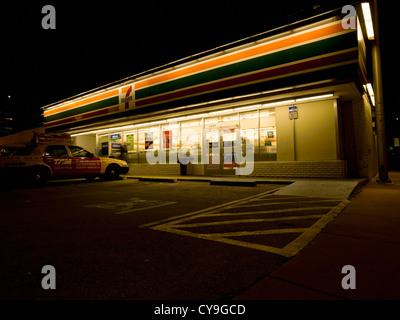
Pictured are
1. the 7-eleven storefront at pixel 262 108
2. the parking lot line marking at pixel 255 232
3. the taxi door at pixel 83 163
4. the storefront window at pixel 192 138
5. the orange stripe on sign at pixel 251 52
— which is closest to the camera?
the parking lot line marking at pixel 255 232

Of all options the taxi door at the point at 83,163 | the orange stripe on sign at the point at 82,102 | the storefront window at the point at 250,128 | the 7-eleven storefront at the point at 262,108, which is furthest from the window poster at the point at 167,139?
the storefront window at the point at 250,128

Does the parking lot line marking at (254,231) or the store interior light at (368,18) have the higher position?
the store interior light at (368,18)

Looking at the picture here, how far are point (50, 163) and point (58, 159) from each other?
38cm

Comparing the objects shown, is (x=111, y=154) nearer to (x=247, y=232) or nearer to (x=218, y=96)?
(x=218, y=96)

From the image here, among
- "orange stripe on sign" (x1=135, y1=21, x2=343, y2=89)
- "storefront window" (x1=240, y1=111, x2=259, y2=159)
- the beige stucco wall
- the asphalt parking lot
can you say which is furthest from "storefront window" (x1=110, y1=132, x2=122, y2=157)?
the asphalt parking lot

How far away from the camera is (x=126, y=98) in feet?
53.4

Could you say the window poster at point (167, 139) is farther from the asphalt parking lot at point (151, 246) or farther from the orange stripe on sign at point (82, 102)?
the asphalt parking lot at point (151, 246)

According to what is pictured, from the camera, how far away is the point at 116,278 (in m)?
Result: 2.52

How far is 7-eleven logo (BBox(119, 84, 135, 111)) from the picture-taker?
52.2 ft

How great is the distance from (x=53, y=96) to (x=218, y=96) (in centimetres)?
1733

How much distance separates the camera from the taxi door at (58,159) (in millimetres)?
11361

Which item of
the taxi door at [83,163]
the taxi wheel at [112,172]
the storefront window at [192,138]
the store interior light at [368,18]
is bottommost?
the taxi wheel at [112,172]

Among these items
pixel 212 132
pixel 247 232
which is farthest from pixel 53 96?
pixel 247 232

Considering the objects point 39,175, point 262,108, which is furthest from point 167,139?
point 39,175
